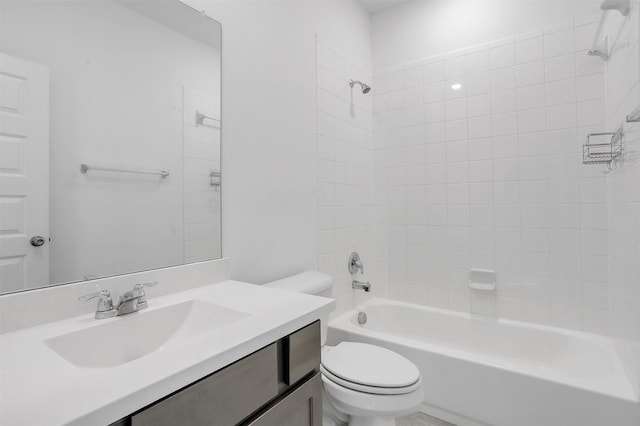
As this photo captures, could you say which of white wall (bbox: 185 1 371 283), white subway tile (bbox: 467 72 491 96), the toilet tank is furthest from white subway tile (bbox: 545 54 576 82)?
the toilet tank

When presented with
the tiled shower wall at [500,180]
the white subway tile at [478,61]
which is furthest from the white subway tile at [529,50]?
the white subway tile at [478,61]

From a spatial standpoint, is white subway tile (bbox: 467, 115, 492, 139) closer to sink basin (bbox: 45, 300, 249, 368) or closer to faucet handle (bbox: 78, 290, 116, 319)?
sink basin (bbox: 45, 300, 249, 368)

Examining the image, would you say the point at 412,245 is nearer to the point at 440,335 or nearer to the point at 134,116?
the point at 440,335

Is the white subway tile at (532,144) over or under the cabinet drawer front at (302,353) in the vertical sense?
over

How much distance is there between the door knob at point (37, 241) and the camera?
33.1 inches

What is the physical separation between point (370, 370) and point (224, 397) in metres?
0.85

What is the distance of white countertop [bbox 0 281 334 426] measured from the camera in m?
0.44

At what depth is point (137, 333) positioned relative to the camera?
0.86m

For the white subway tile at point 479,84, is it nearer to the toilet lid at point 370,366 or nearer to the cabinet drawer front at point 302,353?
the toilet lid at point 370,366

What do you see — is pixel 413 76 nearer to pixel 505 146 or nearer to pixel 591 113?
pixel 505 146

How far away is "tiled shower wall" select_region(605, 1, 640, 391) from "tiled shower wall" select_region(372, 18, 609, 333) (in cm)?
15

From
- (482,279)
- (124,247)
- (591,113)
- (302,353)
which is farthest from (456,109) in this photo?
(124,247)

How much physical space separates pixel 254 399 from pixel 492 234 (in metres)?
1.90

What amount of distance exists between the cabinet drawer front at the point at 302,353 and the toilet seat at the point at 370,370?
0.43 m
